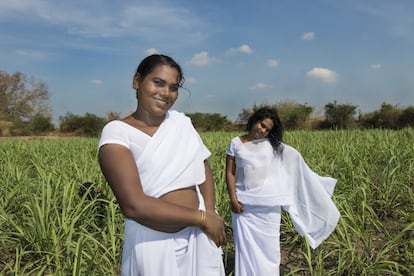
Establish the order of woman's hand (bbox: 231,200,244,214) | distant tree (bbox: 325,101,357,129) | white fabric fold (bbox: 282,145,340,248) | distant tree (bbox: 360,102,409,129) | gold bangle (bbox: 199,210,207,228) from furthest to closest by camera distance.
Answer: distant tree (bbox: 325,101,357,129)
distant tree (bbox: 360,102,409,129)
white fabric fold (bbox: 282,145,340,248)
woman's hand (bbox: 231,200,244,214)
gold bangle (bbox: 199,210,207,228)

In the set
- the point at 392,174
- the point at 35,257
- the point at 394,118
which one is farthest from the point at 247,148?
the point at 394,118

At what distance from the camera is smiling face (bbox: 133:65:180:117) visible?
1314 mm

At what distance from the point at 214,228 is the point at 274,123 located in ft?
4.99

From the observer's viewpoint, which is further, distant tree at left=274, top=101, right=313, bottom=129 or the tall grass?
distant tree at left=274, top=101, right=313, bottom=129

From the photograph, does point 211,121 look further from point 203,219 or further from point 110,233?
point 203,219

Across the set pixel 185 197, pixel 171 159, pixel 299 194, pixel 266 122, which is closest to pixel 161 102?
pixel 171 159

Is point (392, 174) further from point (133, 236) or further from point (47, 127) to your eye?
point (47, 127)

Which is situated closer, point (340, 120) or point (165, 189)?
point (165, 189)

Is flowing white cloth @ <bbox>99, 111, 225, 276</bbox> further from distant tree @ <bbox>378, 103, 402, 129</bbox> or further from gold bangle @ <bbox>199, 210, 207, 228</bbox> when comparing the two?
distant tree @ <bbox>378, 103, 402, 129</bbox>

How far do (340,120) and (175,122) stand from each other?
2173cm

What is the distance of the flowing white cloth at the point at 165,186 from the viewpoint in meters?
1.26

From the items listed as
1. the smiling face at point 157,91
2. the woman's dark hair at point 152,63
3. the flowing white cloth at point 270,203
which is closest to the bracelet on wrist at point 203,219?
the smiling face at point 157,91

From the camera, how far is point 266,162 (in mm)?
2662

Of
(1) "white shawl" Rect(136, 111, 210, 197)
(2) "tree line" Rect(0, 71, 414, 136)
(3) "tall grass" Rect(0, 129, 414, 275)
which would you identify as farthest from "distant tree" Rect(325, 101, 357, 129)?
(1) "white shawl" Rect(136, 111, 210, 197)
